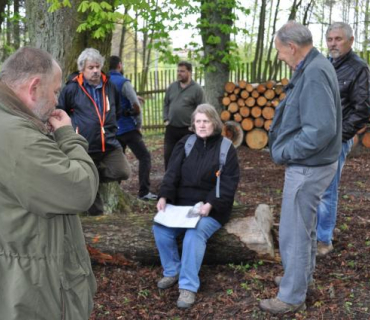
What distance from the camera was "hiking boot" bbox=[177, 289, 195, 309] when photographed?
3736 millimetres

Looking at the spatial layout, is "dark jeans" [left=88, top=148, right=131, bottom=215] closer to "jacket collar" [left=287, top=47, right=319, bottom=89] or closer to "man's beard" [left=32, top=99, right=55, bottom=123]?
"jacket collar" [left=287, top=47, right=319, bottom=89]

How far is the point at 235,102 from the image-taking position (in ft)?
36.0

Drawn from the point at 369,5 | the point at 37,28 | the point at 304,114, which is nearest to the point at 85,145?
the point at 304,114

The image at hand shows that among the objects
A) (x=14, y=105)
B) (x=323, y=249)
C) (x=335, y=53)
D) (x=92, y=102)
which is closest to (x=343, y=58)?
(x=335, y=53)

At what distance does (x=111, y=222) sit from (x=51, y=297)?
2.59m

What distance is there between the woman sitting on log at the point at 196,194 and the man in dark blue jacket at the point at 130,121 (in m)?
2.13

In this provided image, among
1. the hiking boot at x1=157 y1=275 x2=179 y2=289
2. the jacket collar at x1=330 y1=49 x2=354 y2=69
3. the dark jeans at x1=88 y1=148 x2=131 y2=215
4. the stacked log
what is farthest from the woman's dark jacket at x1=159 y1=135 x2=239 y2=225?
the stacked log

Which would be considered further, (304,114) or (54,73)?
(304,114)

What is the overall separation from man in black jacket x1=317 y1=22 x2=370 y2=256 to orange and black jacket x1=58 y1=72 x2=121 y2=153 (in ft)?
7.47

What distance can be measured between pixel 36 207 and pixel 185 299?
222 centimetres

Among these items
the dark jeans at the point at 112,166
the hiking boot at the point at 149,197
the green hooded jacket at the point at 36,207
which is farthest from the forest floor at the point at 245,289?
the hiking boot at the point at 149,197

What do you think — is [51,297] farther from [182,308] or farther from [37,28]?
[37,28]

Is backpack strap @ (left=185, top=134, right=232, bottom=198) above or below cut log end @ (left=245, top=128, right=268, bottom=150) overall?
above

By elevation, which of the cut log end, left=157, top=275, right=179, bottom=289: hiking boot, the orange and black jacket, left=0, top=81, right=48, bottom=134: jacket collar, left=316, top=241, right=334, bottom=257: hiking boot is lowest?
left=157, top=275, right=179, bottom=289: hiking boot
